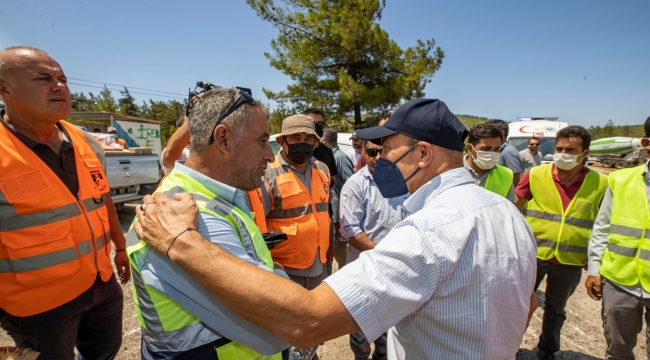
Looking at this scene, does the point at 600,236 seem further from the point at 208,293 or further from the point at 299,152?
the point at 208,293

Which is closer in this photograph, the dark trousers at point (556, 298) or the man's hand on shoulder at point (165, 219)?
the man's hand on shoulder at point (165, 219)

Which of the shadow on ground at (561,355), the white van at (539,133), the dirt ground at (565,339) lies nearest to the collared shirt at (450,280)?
the dirt ground at (565,339)

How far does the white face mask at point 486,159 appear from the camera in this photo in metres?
3.44

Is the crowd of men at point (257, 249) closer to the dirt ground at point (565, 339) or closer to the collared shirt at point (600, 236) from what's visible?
the collared shirt at point (600, 236)

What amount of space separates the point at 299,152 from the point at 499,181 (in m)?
2.13

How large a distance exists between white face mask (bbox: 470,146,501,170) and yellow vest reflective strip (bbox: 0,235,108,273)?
11.4 feet

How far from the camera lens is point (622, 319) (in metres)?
2.54

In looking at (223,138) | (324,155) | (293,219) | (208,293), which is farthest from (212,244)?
(324,155)

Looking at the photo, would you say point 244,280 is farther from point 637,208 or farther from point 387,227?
point 637,208

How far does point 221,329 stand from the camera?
1126 mm

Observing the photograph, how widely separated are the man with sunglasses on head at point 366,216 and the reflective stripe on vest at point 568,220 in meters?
1.47

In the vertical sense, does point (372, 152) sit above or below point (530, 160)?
above

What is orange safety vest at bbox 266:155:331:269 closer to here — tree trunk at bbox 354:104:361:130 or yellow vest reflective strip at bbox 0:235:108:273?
yellow vest reflective strip at bbox 0:235:108:273

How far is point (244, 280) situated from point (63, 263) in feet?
5.36
